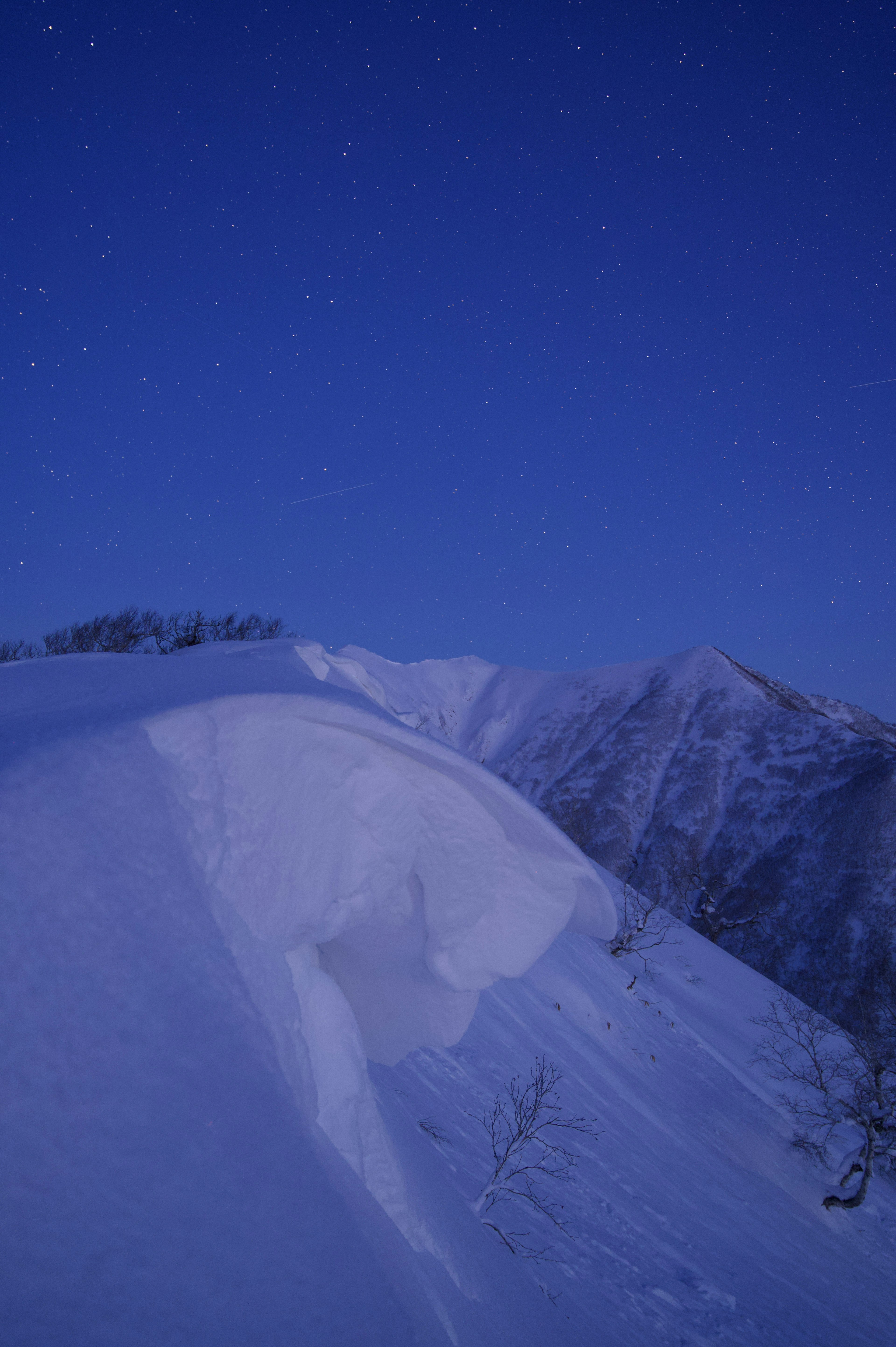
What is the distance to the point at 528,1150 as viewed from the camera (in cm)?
884

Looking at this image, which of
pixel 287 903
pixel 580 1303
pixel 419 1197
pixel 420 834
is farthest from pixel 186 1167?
pixel 580 1303

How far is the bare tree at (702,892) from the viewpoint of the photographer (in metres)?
45.4

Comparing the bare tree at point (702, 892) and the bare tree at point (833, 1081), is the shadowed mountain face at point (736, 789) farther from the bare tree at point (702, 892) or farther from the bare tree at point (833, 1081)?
the bare tree at point (833, 1081)

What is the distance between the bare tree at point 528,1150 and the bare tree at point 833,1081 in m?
9.06

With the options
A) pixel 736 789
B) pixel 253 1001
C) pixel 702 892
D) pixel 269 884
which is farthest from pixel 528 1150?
pixel 736 789

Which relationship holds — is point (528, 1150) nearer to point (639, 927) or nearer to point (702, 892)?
point (639, 927)

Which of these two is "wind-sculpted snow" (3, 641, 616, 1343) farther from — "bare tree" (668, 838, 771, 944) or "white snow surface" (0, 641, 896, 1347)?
"bare tree" (668, 838, 771, 944)

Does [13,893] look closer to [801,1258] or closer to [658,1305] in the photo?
[658,1305]

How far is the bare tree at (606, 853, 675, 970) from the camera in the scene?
2148cm

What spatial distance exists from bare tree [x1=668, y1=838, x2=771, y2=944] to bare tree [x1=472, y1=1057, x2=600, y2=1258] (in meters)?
33.1

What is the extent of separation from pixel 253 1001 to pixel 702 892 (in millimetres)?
45770

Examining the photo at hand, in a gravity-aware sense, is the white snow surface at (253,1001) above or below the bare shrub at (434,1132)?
above

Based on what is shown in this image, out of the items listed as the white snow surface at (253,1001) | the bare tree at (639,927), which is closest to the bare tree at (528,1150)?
the white snow surface at (253,1001)

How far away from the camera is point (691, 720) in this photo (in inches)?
3041
